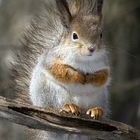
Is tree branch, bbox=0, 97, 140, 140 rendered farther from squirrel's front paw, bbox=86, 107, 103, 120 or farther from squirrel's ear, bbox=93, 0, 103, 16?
squirrel's ear, bbox=93, 0, 103, 16

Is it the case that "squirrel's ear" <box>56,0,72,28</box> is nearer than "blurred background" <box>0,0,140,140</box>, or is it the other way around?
"squirrel's ear" <box>56,0,72,28</box>

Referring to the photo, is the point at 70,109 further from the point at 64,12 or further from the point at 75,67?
the point at 64,12

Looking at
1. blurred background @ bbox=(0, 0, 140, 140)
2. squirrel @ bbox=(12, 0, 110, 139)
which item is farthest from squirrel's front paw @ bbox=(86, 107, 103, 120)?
blurred background @ bbox=(0, 0, 140, 140)

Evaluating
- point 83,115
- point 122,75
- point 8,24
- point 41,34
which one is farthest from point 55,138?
point 8,24

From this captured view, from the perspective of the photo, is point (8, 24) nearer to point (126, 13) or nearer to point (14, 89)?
point (126, 13)

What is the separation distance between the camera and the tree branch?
14.9 feet

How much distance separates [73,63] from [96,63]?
16cm

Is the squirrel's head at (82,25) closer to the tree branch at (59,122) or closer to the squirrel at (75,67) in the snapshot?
the squirrel at (75,67)

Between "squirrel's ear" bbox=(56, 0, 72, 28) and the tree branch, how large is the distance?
2.25 feet

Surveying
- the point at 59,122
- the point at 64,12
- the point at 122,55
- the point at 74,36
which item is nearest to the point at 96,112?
the point at 59,122

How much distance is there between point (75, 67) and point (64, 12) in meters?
0.39

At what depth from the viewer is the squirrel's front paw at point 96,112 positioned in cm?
468

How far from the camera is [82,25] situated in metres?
4.79

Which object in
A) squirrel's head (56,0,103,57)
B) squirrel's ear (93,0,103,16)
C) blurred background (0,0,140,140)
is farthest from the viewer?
blurred background (0,0,140,140)
